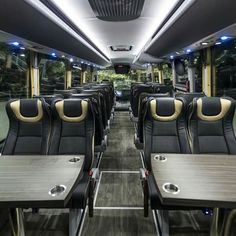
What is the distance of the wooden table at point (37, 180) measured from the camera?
1578mm

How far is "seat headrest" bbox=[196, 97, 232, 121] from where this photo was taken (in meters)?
2.98

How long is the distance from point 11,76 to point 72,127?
2.76m

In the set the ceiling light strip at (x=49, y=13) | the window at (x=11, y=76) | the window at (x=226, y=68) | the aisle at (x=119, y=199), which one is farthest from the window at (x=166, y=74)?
the ceiling light strip at (x=49, y=13)

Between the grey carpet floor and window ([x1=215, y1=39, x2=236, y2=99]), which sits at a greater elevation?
window ([x1=215, y1=39, x2=236, y2=99])

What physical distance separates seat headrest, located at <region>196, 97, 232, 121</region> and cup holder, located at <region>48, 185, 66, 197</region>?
179cm

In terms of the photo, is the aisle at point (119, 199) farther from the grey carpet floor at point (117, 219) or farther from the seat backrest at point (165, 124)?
the seat backrest at point (165, 124)

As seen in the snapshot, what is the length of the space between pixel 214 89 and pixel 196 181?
4.78 metres

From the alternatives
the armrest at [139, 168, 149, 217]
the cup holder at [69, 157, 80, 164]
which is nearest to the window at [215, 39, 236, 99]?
the armrest at [139, 168, 149, 217]

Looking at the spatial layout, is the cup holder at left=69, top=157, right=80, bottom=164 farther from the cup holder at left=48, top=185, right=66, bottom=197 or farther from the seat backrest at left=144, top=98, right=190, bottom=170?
the seat backrest at left=144, top=98, right=190, bottom=170

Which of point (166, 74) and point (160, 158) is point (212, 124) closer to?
point (160, 158)

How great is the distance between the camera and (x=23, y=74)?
5.96 meters

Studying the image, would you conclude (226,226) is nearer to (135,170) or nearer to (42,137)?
(42,137)

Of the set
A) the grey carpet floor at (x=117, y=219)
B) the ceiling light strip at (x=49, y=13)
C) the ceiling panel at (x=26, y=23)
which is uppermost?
the ceiling light strip at (x=49, y=13)

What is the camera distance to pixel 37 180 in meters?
1.89
